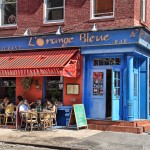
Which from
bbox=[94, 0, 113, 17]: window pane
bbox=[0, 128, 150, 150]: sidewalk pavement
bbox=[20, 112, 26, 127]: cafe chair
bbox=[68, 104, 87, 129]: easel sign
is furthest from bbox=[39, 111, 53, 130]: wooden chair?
bbox=[94, 0, 113, 17]: window pane

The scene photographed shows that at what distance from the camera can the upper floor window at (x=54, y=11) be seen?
16156 millimetres

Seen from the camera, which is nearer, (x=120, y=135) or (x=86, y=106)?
(x=120, y=135)

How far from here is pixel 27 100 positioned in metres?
16.2

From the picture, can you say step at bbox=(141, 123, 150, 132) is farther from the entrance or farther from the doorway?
the doorway

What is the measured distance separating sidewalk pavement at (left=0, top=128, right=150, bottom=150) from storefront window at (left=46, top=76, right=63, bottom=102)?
192 centimetres

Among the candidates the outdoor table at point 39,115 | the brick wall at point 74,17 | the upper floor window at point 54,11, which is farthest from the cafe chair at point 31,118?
the upper floor window at point 54,11

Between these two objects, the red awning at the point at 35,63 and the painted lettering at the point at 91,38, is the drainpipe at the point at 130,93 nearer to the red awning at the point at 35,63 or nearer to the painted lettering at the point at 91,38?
the painted lettering at the point at 91,38

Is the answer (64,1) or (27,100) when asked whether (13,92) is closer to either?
(27,100)

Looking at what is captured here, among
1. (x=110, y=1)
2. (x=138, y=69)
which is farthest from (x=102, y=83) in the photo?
(x=110, y=1)

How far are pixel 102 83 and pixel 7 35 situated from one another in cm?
522

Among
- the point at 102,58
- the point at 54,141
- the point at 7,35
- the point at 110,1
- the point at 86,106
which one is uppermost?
the point at 110,1

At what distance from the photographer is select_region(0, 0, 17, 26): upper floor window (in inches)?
683

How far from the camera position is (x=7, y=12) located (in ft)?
57.8

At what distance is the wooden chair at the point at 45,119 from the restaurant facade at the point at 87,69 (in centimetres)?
83
